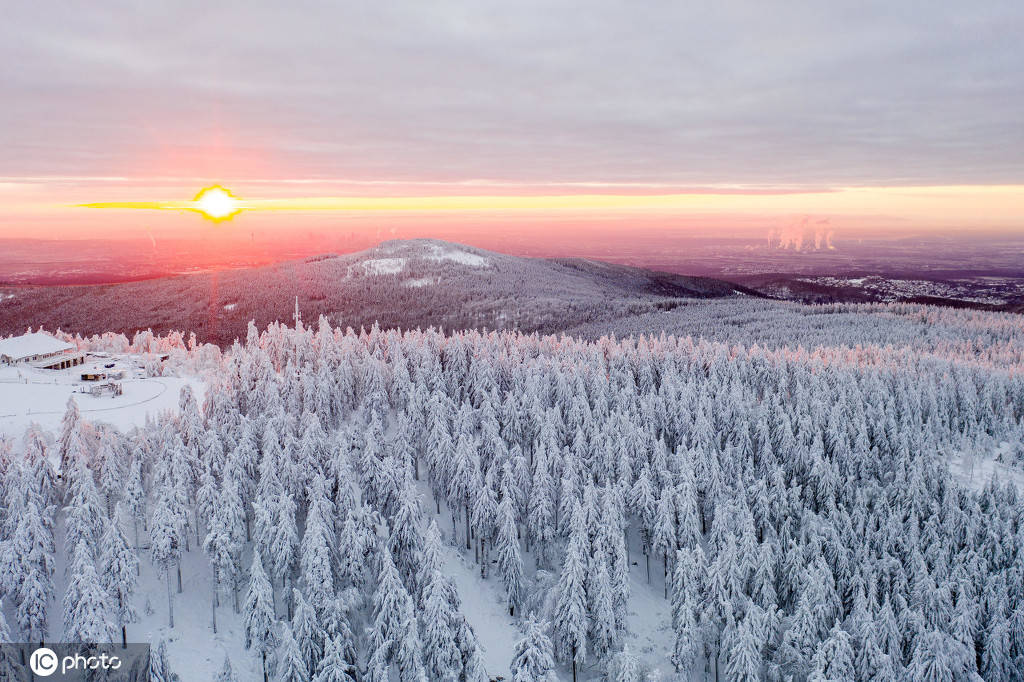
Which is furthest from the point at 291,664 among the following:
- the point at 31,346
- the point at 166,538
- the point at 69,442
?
the point at 31,346

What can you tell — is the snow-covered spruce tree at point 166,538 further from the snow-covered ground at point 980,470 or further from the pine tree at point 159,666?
the snow-covered ground at point 980,470

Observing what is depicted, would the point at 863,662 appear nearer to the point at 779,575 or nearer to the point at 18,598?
the point at 779,575

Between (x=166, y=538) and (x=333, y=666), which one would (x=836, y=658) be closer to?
(x=333, y=666)

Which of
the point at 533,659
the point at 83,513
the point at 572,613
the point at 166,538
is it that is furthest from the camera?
the point at 572,613

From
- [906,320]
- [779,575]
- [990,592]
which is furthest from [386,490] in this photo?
[906,320]

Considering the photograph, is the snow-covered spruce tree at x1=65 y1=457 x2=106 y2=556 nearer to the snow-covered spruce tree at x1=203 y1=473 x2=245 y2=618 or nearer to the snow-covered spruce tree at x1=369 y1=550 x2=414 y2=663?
the snow-covered spruce tree at x1=203 y1=473 x2=245 y2=618

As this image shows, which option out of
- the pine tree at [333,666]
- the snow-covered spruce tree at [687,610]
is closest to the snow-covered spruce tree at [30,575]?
the pine tree at [333,666]
